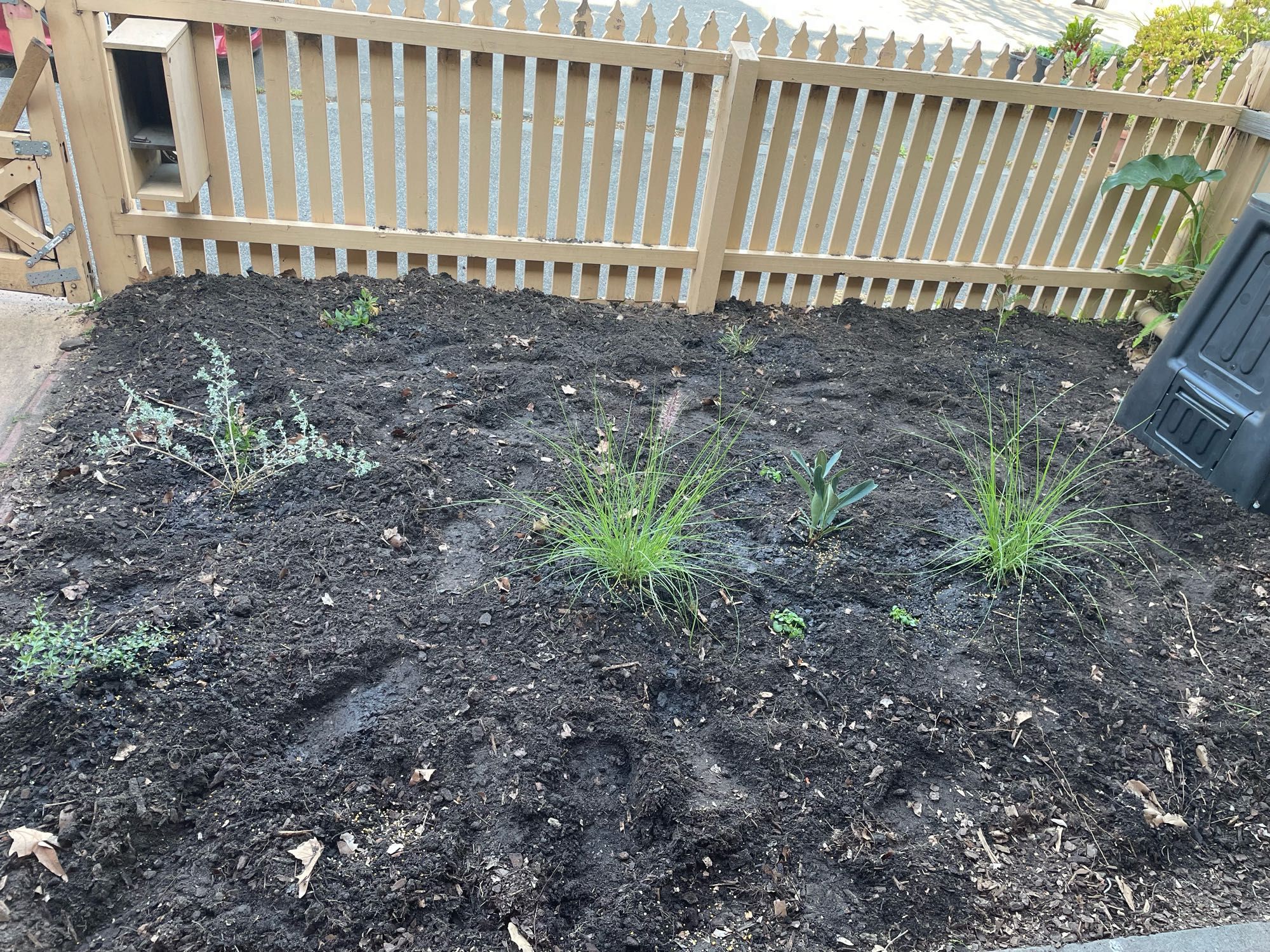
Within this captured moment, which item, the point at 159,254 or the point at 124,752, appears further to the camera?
the point at 159,254

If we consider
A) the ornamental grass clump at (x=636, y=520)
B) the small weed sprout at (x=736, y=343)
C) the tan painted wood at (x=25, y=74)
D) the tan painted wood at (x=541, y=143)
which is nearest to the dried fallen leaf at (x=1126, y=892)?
the ornamental grass clump at (x=636, y=520)

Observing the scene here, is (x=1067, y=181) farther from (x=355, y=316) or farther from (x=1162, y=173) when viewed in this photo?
(x=355, y=316)

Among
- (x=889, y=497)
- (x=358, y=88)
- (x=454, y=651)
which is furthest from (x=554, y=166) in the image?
(x=454, y=651)

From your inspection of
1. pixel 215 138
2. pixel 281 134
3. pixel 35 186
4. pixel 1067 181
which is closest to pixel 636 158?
pixel 281 134

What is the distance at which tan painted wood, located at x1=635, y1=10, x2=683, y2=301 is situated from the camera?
4012 millimetres

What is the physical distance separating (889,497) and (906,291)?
195 cm

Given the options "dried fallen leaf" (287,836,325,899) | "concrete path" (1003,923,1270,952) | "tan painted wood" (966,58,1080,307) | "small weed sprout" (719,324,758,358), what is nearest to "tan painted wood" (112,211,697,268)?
"small weed sprout" (719,324,758,358)

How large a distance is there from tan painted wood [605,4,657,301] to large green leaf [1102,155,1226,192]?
2.37 metres

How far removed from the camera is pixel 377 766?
2.13 meters

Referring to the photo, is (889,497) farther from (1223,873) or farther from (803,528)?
(1223,873)

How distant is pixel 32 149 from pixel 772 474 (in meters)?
3.29

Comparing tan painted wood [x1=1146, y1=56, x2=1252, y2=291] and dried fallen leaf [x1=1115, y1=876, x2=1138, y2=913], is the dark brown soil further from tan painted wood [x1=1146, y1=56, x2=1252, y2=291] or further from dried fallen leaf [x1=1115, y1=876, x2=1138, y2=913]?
tan painted wood [x1=1146, y1=56, x2=1252, y2=291]

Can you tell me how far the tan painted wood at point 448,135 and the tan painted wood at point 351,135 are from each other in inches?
13.7

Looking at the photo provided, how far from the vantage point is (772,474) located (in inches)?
129
